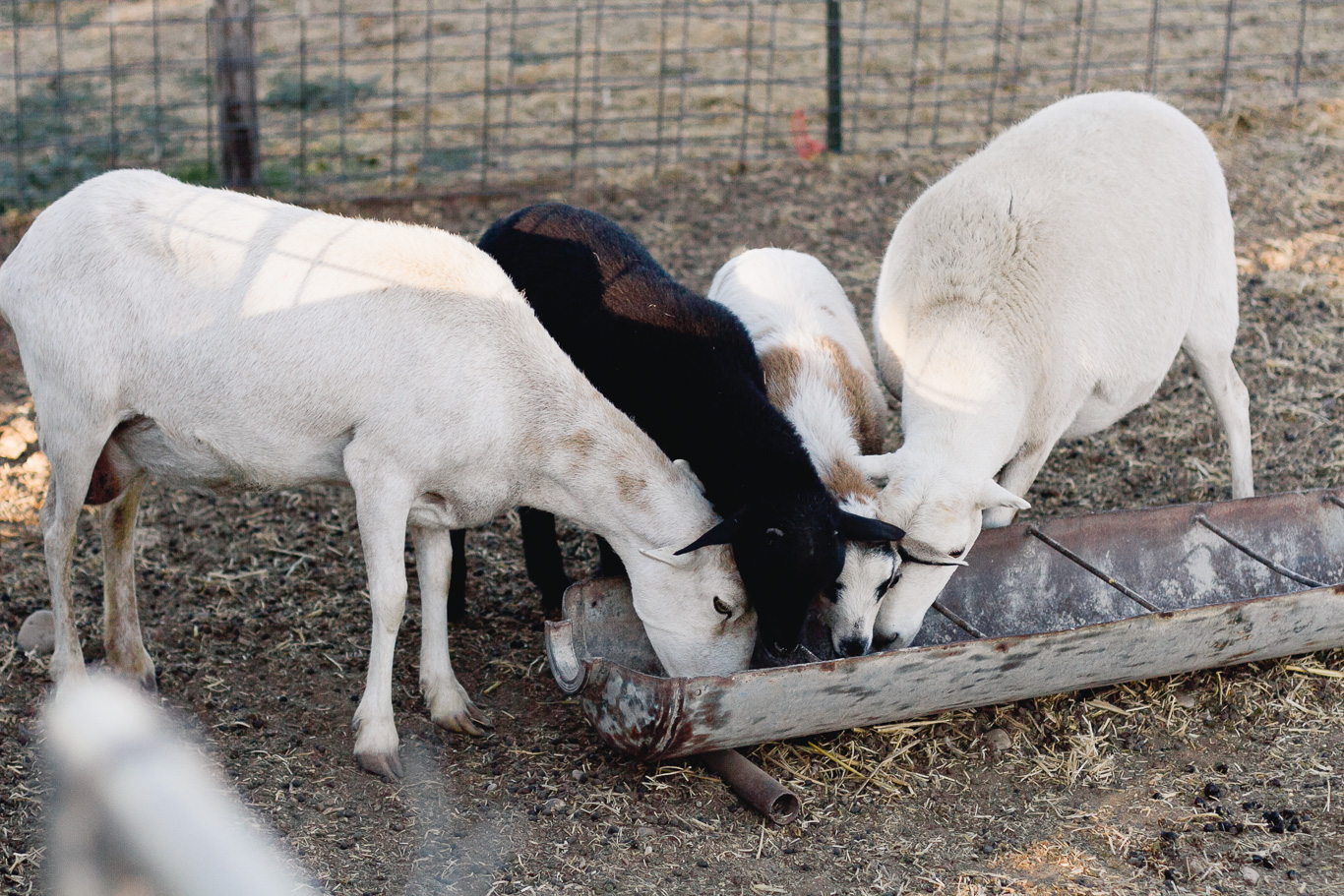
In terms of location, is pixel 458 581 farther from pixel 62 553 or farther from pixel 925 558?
pixel 925 558

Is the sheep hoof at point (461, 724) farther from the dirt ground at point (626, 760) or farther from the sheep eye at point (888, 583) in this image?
the sheep eye at point (888, 583)

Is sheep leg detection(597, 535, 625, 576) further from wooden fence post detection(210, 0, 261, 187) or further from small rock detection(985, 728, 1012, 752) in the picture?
wooden fence post detection(210, 0, 261, 187)

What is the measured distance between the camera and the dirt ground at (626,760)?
385 cm

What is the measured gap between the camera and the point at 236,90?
903 centimetres

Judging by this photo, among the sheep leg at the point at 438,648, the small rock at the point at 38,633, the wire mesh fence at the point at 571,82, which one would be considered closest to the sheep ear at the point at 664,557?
the sheep leg at the point at 438,648

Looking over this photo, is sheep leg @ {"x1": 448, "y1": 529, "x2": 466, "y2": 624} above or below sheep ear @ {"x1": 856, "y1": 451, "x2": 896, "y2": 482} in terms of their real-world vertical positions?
below

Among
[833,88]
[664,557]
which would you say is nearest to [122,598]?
[664,557]

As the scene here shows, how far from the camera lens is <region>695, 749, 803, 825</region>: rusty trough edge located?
3.96m

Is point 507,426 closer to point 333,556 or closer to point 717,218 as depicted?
point 333,556

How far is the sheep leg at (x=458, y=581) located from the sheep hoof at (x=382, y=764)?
112cm

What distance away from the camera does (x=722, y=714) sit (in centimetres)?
375

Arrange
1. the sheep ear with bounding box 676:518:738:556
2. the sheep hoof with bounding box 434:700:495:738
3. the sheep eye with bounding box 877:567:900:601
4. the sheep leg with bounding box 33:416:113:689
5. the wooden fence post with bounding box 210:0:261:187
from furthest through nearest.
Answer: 1. the wooden fence post with bounding box 210:0:261:187
2. the sheep hoof with bounding box 434:700:495:738
3. the sheep leg with bounding box 33:416:113:689
4. the sheep eye with bounding box 877:567:900:601
5. the sheep ear with bounding box 676:518:738:556

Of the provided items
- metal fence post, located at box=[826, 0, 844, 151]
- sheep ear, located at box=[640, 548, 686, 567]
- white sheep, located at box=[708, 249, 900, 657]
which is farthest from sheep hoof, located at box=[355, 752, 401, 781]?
metal fence post, located at box=[826, 0, 844, 151]

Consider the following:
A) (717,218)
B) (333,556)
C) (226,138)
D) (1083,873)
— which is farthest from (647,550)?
(226,138)
